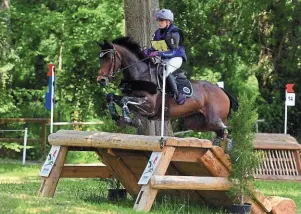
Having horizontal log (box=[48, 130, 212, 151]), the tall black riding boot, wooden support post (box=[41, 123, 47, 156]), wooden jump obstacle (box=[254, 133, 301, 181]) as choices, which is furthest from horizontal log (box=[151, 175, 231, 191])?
wooden support post (box=[41, 123, 47, 156])

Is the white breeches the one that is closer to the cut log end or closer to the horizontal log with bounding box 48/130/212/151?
the horizontal log with bounding box 48/130/212/151

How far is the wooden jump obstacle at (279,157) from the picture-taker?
17.5 metres

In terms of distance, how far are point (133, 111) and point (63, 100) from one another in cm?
1488

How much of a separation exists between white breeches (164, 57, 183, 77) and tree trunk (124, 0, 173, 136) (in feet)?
7.77

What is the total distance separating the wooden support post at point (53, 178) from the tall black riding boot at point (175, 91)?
1815mm

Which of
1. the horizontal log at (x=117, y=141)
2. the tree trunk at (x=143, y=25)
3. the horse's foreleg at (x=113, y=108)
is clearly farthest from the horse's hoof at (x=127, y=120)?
the tree trunk at (x=143, y=25)

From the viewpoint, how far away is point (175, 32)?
11406 mm

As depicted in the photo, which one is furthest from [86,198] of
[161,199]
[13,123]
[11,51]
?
→ [11,51]

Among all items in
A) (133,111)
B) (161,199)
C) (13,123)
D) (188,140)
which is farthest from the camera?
(13,123)

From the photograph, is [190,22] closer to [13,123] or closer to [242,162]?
[13,123]

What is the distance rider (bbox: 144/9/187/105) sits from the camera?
37.3 ft

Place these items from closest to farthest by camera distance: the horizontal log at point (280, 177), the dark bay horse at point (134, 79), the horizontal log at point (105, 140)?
the horizontal log at point (105, 140)
the dark bay horse at point (134, 79)
the horizontal log at point (280, 177)

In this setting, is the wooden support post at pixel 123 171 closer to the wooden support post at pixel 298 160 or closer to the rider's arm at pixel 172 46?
the rider's arm at pixel 172 46

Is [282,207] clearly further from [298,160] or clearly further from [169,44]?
[298,160]
